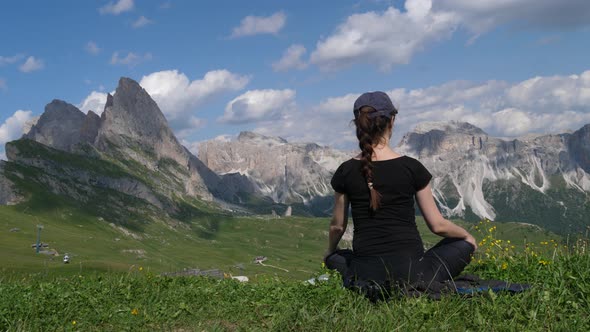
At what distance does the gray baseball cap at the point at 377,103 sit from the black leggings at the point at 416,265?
251 cm

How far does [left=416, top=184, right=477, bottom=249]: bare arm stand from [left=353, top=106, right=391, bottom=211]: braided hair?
82 centimetres

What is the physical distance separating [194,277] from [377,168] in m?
6.77

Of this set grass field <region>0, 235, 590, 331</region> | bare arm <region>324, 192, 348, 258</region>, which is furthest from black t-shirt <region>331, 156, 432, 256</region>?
grass field <region>0, 235, 590, 331</region>

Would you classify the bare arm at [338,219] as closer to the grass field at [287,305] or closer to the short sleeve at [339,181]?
the short sleeve at [339,181]

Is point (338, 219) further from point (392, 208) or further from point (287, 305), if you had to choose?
point (287, 305)

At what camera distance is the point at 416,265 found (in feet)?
29.3

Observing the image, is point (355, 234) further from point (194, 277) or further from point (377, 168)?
point (194, 277)

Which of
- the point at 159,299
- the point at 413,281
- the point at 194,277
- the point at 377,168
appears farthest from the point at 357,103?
the point at 194,277

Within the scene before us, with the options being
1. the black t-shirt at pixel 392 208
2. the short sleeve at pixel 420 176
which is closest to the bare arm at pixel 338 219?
the black t-shirt at pixel 392 208

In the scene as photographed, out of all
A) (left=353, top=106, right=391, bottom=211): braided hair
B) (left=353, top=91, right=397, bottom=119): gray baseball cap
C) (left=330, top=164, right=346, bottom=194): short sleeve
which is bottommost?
(left=330, top=164, right=346, bottom=194): short sleeve

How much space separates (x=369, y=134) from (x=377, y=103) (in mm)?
568

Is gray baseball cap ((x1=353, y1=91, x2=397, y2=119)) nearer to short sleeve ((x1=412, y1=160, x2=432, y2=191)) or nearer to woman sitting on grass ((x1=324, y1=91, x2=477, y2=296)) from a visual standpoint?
woman sitting on grass ((x1=324, y1=91, x2=477, y2=296))

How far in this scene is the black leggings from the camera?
891 cm

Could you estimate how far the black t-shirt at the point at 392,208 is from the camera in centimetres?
920
